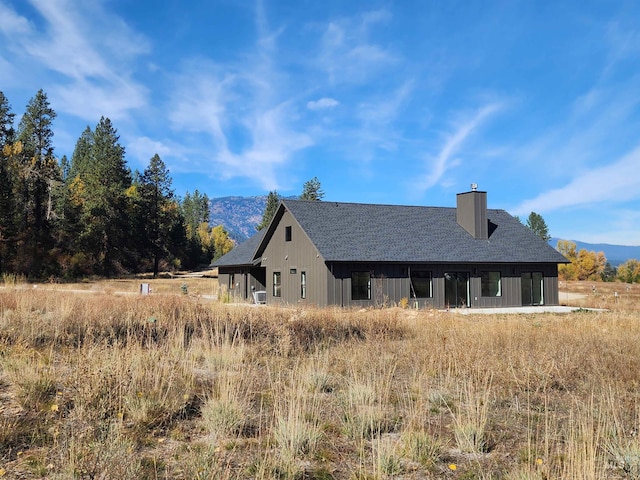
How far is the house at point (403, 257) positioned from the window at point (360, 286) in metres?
0.05

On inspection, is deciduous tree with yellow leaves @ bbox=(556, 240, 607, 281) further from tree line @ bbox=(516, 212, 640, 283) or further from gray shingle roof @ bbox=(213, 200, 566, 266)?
gray shingle roof @ bbox=(213, 200, 566, 266)

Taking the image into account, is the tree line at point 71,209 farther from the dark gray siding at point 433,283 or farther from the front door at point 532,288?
the front door at point 532,288

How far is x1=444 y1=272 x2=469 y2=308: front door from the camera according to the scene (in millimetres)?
24250

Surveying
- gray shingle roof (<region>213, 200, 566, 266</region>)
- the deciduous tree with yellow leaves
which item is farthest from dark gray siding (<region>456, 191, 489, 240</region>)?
the deciduous tree with yellow leaves

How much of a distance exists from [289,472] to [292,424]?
51cm

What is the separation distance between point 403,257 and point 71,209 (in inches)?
1603

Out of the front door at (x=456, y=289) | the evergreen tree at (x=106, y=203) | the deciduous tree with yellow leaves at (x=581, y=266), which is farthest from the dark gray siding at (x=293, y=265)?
the deciduous tree with yellow leaves at (x=581, y=266)

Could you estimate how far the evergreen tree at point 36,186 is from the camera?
4622cm

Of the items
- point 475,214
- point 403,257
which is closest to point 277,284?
point 403,257

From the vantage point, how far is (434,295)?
23828mm

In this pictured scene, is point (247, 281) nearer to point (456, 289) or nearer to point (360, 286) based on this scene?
point (360, 286)

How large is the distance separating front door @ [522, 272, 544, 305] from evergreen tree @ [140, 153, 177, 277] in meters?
46.4

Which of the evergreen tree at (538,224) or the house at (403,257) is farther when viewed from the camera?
the evergreen tree at (538,224)

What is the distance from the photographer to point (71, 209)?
50719mm
